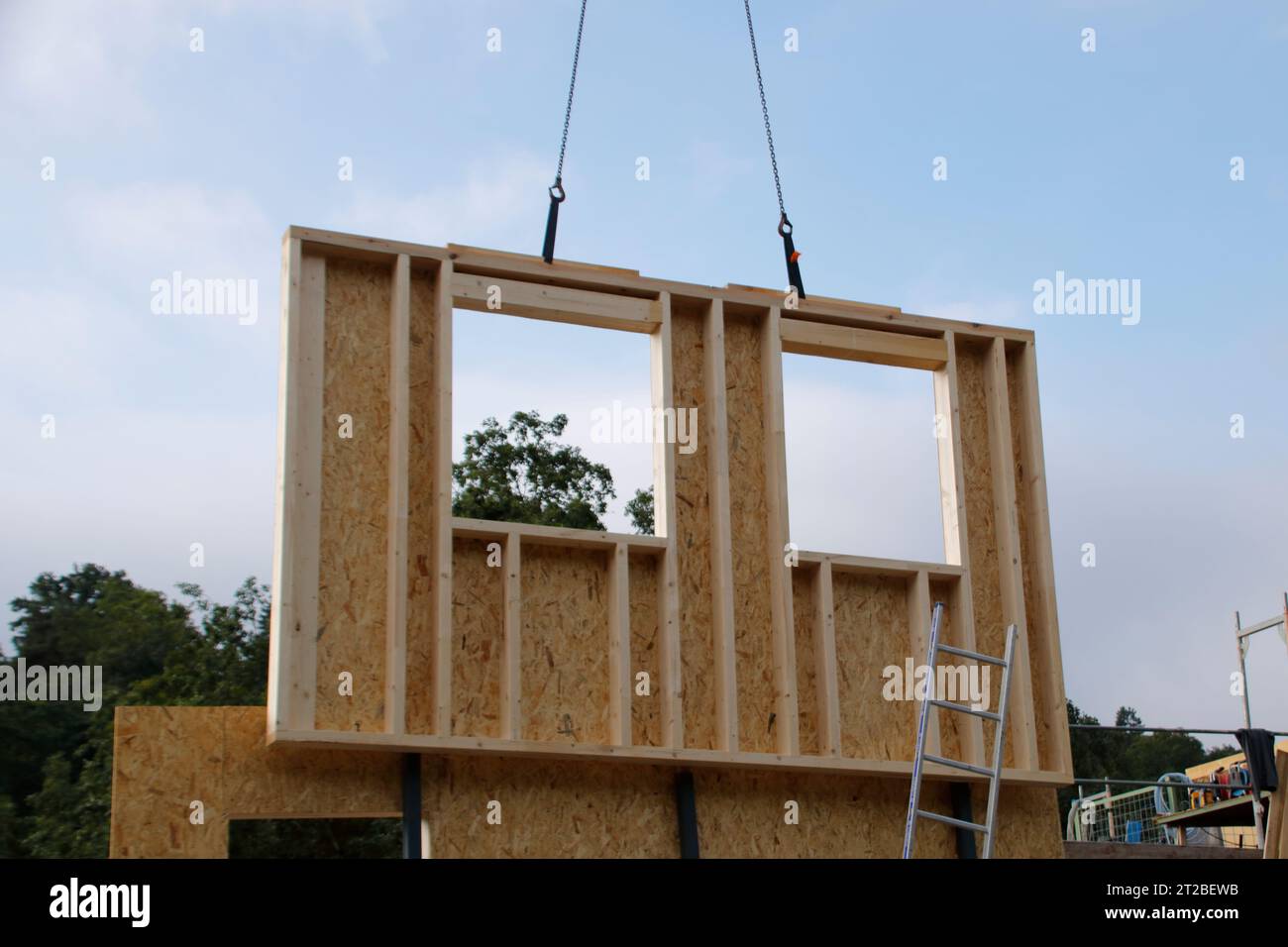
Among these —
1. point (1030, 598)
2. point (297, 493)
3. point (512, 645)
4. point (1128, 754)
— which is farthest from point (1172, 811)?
point (1128, 754)

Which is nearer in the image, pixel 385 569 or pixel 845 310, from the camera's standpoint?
pixel 385 569

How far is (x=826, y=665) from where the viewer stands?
9883 mm

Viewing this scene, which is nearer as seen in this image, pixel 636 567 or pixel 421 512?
pixel 421 512

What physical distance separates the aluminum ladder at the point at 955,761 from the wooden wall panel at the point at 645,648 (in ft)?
5.48

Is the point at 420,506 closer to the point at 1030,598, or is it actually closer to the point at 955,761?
the point at 955,761

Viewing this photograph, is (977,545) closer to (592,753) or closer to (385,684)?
(592,753)

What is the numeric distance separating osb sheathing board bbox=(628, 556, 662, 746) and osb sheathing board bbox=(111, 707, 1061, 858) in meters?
0.26

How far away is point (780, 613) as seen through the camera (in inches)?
387

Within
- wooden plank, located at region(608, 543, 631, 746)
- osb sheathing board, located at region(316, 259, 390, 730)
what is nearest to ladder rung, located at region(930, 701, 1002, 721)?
wooden plank, located at region(608, 543, 631, 746)

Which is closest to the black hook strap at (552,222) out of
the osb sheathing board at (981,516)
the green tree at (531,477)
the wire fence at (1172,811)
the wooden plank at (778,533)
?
the wooden plank at (778,533)

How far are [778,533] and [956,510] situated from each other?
1558 mm

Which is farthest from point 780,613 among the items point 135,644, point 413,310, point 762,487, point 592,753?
point 135,644
